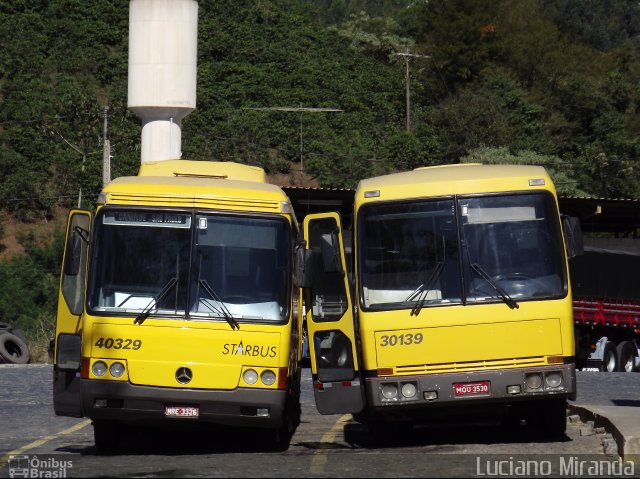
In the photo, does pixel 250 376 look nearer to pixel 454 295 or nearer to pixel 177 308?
pixel 177 308

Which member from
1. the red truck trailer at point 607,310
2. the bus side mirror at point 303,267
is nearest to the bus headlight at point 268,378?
the bus side mirror at point 303,267

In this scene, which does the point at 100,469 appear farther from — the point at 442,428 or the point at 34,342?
the point at 34,342

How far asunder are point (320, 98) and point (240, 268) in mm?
70728

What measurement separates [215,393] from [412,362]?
2137 mm

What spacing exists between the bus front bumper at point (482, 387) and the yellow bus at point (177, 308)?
1.31 meters

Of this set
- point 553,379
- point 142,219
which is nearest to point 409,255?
point 553,379

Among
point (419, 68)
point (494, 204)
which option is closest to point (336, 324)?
point (494, 204)

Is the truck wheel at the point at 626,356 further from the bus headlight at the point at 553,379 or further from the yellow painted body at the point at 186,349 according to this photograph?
the yellow painted body at the point at 186,349

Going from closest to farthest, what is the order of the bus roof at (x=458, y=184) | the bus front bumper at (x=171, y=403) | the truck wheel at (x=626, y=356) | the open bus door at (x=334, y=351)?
the bus front bumper at (x=171, y=403) < the bus roof at (x=458, y=184) < the open bus door at (x=334, y=351) < the truck wheel at (x=626, y=356)

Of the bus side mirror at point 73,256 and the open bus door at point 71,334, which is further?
the open bus door at point 71,334

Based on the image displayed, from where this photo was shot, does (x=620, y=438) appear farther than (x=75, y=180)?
No

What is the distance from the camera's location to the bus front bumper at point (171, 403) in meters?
13.3

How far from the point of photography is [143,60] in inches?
1373

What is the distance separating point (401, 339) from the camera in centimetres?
1392
